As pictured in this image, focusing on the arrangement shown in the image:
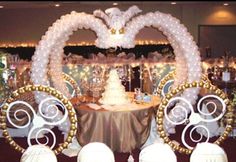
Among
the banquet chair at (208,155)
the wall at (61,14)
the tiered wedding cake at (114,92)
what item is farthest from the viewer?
the wall at (61,14)

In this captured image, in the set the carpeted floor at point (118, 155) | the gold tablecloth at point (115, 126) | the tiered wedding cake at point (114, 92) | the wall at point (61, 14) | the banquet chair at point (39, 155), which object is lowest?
the carpeted floor at point (118, 155)

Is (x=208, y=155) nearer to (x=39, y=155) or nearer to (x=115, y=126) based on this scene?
(x=39, y=155)

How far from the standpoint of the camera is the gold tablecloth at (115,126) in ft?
16.9

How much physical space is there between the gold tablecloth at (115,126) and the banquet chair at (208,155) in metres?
2.76

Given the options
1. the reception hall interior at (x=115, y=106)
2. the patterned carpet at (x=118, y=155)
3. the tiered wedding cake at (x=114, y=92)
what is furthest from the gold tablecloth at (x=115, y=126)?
the tiered wedding cake at (x=114, y=92)

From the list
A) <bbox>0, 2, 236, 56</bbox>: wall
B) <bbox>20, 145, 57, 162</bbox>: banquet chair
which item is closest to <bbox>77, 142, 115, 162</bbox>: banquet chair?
<bbox>20, 145, 57, 162</bbox>: banquet chair

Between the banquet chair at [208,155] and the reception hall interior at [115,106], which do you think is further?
the reception hall interior at [115,106]

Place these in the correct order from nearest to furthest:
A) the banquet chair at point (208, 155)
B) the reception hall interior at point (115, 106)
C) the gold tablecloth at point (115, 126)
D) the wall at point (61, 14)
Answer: the banquet chair at point (208, 155) → the reception hall interior at point (115, 106) → the gold tablecloth at point (115, 126) → the wall at point (61, 14)

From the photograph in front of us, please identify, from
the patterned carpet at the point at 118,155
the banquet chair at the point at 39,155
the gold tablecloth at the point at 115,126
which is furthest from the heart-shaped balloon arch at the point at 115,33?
the banquet chair at the point at 39,155

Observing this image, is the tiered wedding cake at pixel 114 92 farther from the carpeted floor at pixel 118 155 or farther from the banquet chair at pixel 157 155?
the banquet chair at pixel 157 155

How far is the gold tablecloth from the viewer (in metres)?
5.14

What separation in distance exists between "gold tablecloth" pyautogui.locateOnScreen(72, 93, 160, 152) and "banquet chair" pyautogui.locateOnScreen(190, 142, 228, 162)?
276cm

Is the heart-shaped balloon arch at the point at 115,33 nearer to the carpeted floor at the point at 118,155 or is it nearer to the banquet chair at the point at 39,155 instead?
the carpeted floor at the point at 118,155

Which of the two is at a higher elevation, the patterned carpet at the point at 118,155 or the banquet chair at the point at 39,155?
the banquet chair at the point at 39,155
